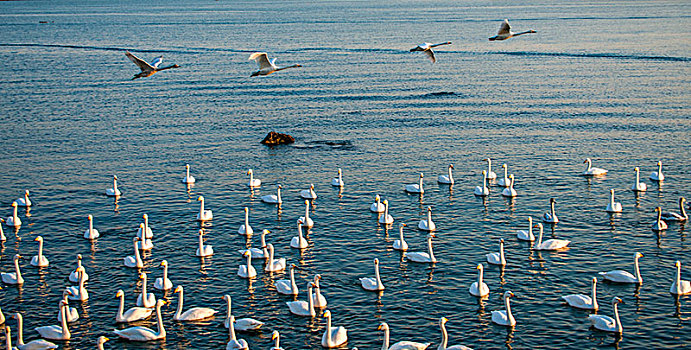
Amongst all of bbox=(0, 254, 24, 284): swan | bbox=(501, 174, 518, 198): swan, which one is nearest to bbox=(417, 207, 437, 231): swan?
bbox=(501, 174, 518, 198): swan

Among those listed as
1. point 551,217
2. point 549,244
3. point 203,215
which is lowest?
point 549,244

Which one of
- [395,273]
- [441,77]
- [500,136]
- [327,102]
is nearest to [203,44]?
[441,77]

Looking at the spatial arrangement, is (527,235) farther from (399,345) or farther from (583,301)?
(399,345)

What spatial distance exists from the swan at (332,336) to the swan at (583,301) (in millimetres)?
9431

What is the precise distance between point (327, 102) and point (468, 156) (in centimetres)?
2858

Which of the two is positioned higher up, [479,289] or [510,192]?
[510,192]

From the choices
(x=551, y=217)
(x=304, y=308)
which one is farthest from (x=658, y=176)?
(x=304, y=308)

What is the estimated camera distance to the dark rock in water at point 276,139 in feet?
209

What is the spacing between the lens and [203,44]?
151 meters

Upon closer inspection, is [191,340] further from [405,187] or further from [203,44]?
[203,44]

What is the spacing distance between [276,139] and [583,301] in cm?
3663

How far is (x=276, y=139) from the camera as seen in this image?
63781mm

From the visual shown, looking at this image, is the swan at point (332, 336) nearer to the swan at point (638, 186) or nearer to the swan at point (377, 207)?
the swan at point (377, 207)

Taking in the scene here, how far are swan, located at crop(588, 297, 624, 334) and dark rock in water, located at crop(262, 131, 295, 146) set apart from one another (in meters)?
37.8
